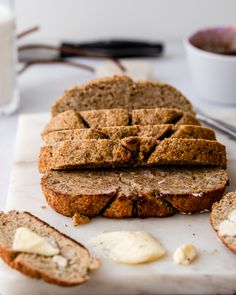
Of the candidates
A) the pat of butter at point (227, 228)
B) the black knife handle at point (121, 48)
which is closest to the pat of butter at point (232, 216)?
the pat of butter at point (227, 228)

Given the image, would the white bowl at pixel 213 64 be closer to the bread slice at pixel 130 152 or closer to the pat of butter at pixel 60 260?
the bread slice at pixel 130 152

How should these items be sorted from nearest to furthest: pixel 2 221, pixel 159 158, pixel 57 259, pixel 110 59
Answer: pixel 57 259 < pixel 2 221 < pixel 159 158 < pixel 110 59

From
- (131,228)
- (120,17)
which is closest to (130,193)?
(131,228)

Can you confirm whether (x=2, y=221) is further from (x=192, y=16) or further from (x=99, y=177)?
(x=192, y=16)

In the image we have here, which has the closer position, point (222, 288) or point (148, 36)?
point (222, 288)

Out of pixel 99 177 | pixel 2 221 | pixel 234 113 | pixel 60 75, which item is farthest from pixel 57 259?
pixel 60 75

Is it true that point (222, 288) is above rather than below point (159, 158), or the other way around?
below
